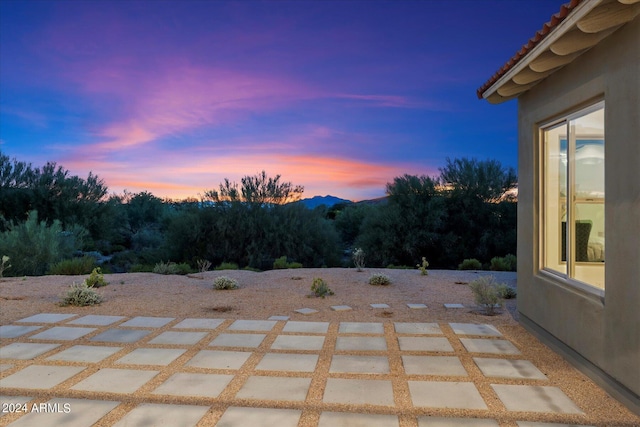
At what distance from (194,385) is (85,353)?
154 cm

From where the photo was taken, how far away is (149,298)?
688cm

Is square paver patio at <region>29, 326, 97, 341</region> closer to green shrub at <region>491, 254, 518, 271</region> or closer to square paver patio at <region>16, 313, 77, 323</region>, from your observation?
square paver patio at <region>16, 313, 77, 323</region>

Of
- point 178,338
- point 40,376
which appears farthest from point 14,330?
point 178,338

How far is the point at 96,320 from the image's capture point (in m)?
5.39

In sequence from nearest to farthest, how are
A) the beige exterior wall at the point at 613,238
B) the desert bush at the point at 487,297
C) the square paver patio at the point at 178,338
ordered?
1. the beige exterior wall at the point at 613,238
2. the square paver patio at the point at 178,338
3. the desert bush at the point at 487,297

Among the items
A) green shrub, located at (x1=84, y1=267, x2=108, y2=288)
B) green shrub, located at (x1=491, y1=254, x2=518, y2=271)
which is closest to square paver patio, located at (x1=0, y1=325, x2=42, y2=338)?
green shrub, located at (x1=84, y1=267, x2=108, y2=288)

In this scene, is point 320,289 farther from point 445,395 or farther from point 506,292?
point 445,395

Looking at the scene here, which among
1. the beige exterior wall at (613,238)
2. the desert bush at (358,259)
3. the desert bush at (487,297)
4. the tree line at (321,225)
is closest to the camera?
the beige exterior wall at (613,238)

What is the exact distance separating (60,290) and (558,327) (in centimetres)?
787

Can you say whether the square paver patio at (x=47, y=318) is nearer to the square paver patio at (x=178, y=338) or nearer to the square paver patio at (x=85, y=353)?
the square paver patio at (x=85, y=353)

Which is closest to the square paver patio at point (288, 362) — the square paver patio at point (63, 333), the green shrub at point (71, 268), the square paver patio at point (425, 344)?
the square paver patio at point (425, 344)

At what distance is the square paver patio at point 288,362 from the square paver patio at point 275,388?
0.76 ft

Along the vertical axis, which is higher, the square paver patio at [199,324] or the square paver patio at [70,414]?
the square paver patio at [199,324]

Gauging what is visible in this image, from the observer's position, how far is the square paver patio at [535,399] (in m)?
2.87
